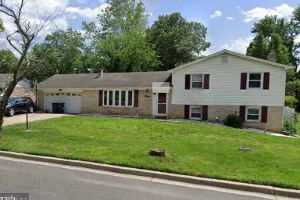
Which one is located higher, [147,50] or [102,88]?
[147,50]

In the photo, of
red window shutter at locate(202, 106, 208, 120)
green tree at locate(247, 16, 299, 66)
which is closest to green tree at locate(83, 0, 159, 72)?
red window shutter at locate(202, 106, 208, 120)

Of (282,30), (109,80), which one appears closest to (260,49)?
(282,30)

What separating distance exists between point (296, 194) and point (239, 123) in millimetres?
12637

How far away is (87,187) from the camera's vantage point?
5152 mm

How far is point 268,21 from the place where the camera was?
52.4 m

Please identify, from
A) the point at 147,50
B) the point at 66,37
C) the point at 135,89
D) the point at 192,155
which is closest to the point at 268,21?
the point at 147,50

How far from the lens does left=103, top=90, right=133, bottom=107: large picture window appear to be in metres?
20.5

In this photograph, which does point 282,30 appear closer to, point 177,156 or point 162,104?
point 162,104

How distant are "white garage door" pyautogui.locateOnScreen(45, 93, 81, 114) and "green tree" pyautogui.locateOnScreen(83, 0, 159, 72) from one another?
49.1 ft

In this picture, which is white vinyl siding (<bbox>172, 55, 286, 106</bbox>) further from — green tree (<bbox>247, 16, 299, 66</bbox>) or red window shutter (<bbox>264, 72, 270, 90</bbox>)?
green tree (<bbox>247, 16, 299, 66</bbox>)

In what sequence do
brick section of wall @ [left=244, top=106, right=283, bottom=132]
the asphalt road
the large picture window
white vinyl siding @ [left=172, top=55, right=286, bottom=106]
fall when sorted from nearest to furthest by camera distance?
the asphalt road, white vinyl siding @ [left=172, top=55, right=286, bottom=106], brick section of wall @ [left=244, top=106, right=283, bottom=132], the large picture window

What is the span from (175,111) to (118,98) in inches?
199

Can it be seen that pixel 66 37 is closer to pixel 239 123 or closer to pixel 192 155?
pixel 239 123

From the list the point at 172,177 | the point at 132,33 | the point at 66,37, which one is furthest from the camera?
the point at 66,37
